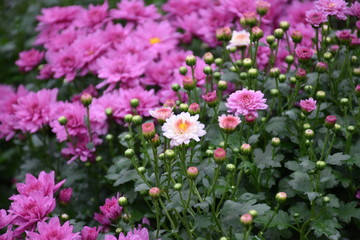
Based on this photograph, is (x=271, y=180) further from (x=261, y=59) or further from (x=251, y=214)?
(x=261, y=59)

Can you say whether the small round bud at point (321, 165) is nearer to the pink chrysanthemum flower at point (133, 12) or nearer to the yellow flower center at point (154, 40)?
the yellow flower center at point (154, 40)

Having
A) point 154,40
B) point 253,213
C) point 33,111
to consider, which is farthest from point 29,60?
point 253,213

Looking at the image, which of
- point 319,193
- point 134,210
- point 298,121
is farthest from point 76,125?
point 319,193

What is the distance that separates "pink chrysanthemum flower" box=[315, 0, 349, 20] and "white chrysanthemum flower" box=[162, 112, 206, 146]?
88 cm

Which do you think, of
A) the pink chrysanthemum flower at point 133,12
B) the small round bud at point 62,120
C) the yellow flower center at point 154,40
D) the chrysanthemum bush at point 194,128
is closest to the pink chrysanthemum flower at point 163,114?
the chrysanthemum bush at point 194,128

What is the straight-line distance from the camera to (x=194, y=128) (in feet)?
5.65

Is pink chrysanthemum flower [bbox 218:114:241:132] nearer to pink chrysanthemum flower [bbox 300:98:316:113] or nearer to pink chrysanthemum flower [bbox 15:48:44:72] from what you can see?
pink chrysanthemum flower [bbox 300:98:316:113]

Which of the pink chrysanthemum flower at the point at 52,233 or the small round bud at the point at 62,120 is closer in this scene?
the pink chrysanthemum flower at the point at 52,233

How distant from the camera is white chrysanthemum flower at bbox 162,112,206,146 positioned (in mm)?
1690

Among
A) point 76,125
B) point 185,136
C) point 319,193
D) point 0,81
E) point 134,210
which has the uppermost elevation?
point 185,136

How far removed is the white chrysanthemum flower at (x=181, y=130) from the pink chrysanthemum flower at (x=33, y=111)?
1109 millimetres

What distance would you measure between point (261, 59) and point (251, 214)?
130 centimetres

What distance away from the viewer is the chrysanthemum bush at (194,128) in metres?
1.84

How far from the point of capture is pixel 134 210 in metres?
2.31
